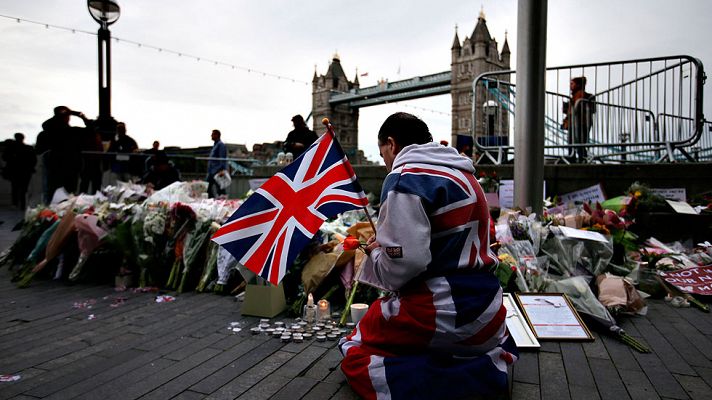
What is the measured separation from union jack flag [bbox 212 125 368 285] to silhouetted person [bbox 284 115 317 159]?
6.09 meters

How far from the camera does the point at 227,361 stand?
10.3 ft

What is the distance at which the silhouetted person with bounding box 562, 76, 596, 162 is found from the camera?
313 inches

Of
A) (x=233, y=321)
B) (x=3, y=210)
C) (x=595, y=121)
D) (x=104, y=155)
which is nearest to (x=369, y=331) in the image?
(x=233, y=321)

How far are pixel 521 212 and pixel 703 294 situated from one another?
1.91 m

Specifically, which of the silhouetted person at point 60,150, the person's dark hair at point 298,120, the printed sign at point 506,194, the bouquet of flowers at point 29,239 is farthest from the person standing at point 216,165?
the printed sign at point 506,194

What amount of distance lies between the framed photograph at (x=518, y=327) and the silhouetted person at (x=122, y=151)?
29.8 feet

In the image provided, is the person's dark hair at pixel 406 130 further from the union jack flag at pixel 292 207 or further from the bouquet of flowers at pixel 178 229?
the bouquet of flowers at pixel 178 229

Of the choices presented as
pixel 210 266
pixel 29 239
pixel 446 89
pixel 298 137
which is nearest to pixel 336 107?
pixel 446 89

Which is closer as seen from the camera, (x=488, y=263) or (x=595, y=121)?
(x=488, y=263)

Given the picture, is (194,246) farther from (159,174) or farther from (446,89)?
(446,89)

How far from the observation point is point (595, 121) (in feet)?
26.7

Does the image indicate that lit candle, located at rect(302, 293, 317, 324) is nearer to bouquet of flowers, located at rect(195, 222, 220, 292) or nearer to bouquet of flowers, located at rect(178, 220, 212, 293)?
bouquet of flowers, located at rect(195, 222, 220, 292)

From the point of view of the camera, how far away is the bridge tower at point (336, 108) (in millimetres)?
85812

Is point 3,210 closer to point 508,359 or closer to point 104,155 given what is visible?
point 104,155
